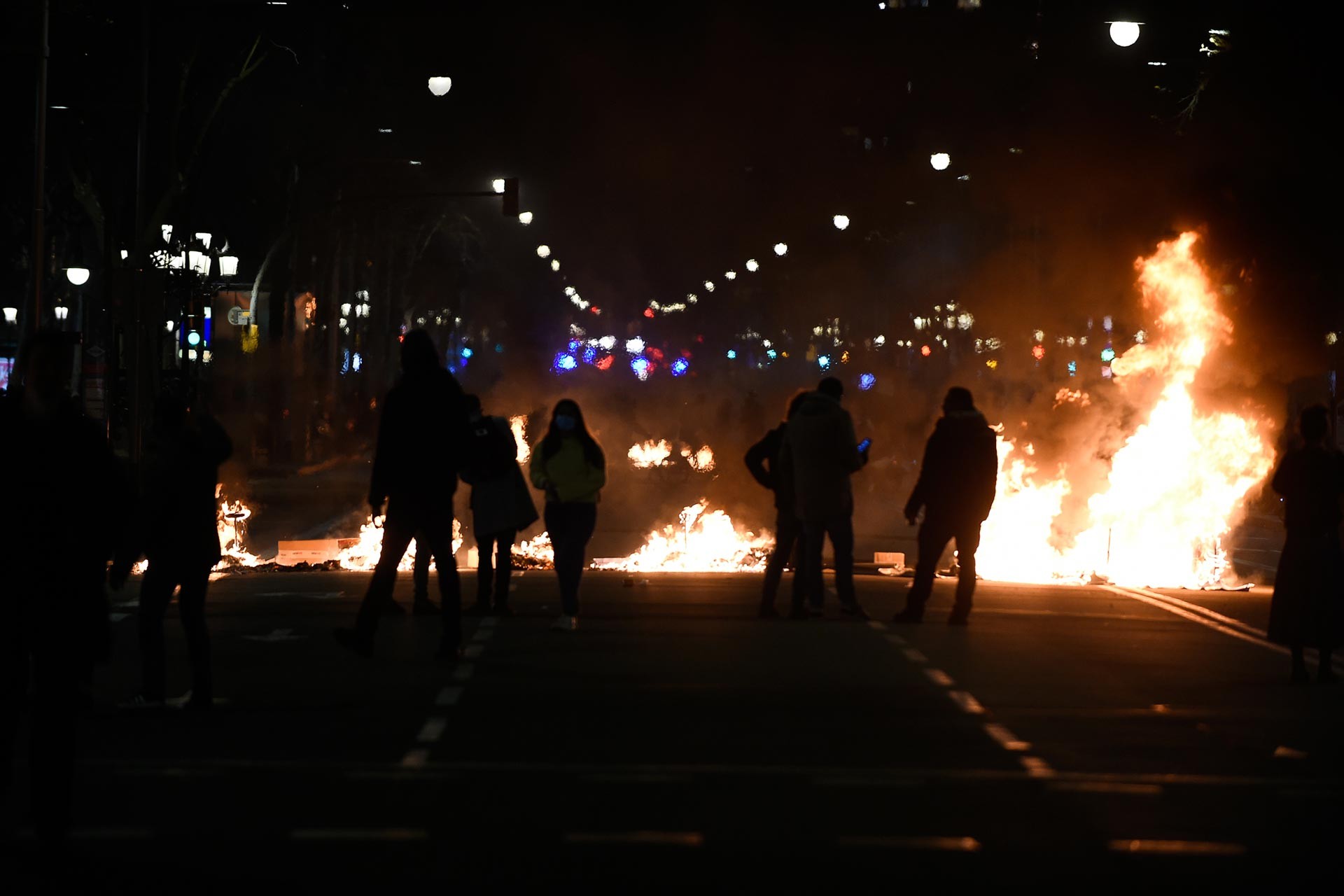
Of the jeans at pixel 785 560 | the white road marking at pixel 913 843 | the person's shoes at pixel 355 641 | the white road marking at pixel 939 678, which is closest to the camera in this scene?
the white road marking at pixel 913 843

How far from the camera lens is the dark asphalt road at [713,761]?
23.3 feet

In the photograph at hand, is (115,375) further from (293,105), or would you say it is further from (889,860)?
(889,860)

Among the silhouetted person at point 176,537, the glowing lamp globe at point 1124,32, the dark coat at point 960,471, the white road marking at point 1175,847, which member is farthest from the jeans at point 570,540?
the glowing lamp globe at point 1124,32

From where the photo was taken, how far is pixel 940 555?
50.5 ft

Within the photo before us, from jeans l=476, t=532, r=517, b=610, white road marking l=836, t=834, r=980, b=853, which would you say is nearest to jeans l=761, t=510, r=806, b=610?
jeans l=476, t=532, r=517, b=610

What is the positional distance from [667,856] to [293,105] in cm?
3550

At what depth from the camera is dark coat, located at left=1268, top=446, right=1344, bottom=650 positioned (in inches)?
491

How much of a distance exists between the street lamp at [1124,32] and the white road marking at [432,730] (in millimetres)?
14504

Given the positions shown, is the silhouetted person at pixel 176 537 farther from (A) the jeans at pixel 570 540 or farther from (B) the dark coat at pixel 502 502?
(B) the dark coat at pixel 502 502

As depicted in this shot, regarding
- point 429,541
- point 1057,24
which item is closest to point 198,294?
point 1057,24

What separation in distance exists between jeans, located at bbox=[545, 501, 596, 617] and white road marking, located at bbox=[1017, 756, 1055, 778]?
222 inches

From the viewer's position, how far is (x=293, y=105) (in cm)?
4109

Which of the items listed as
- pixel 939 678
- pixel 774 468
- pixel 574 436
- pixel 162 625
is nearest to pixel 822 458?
pixel 774 468

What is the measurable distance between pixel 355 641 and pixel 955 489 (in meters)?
4.86
